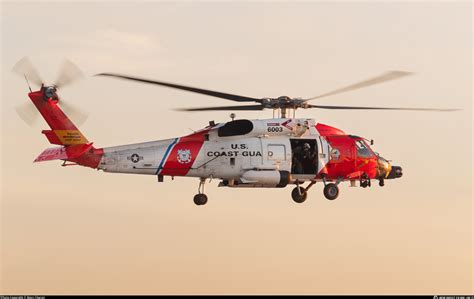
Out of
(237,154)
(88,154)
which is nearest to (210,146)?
(237,154)

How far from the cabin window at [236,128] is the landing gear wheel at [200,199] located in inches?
99.5

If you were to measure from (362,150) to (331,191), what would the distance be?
2304mm

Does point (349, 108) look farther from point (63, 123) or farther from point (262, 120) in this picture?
point (63, 123)

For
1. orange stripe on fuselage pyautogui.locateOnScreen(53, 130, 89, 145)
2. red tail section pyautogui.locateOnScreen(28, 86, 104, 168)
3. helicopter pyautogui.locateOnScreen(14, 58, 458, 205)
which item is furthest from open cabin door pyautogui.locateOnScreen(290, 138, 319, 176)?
orange stripe on fuselage pyautogui.locateOnScreen(53, 130, 89, 145)

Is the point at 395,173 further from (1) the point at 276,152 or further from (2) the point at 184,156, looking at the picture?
(2) the point at 184,156

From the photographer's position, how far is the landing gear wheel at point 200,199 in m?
53.6

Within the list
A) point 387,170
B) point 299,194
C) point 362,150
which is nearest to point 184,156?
point 299,194

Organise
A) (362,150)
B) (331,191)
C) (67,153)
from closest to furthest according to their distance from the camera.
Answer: (67,153)
(331,191)
(362,150)

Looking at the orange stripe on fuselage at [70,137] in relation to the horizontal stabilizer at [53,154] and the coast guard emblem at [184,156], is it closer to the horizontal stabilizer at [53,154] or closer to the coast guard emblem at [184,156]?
the horizontal stabilizer at [53,154]

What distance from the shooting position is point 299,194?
55875 mm

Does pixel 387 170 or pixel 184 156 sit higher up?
pixel 387 170

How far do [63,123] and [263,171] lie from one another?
818 centimetres

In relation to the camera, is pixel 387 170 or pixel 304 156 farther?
pixel 387 170

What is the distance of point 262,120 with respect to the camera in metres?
54.0
